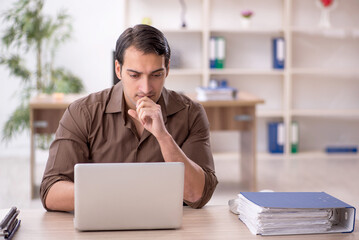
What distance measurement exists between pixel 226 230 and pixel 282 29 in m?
4.80

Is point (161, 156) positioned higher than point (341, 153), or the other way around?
point (161, 156)

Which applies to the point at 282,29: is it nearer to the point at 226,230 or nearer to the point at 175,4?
the point at 175,4

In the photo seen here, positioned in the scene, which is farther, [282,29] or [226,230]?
[282,29]

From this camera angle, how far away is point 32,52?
6164 mm

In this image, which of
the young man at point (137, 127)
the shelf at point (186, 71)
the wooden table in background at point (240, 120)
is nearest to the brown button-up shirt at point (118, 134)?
the young man at point (137, 127)

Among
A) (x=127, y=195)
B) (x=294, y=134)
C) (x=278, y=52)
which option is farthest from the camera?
(x=294, y=134)

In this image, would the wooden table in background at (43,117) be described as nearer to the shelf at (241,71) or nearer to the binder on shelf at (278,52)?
the shelf at (241,71)

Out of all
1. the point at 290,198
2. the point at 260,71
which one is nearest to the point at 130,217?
the point at 290,198

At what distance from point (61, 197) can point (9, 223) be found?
0.31 metres

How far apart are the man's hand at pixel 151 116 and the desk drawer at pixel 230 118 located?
258 centimetres

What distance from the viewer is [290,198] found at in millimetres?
1836

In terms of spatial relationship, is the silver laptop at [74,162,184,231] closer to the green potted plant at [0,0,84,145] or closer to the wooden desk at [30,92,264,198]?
the wooden desk at [30,92,264,198]

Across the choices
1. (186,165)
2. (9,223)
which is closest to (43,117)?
(186,165)

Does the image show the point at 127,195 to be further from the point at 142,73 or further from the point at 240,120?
the point at 240,120
